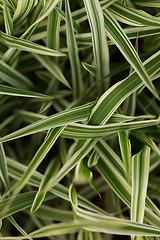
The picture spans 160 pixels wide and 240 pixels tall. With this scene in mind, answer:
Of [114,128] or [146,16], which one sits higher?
[146,16]

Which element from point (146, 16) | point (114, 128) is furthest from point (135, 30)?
point (114, 128)

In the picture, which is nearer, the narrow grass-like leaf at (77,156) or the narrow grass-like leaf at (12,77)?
the narrow grass-like leaf at (77,156)

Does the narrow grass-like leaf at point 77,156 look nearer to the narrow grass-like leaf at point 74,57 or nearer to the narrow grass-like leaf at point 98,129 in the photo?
the narrow grass-like leaf at point 98,129

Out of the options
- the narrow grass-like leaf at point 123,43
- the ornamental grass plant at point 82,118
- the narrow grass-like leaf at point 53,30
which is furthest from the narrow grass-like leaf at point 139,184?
the narrow grass-like leaf at point 53,30

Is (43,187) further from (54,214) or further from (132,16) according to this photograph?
(132,16)

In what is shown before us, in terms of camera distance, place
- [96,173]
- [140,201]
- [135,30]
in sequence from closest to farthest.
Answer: [140,201]
[135,30]
[96,173]

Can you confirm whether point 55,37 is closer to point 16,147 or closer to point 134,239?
point 16,147
